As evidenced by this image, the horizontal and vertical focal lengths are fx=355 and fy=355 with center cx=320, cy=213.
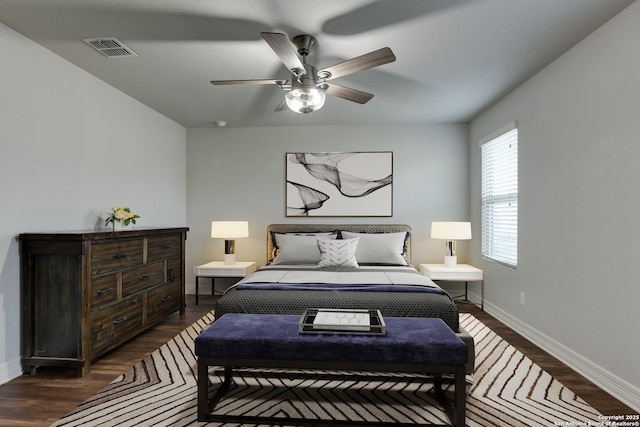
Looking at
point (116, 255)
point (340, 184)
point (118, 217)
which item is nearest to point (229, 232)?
point (118, 217)

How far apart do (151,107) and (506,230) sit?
444 cm

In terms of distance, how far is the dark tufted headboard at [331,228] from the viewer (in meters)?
4.95

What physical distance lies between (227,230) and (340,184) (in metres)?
1.71

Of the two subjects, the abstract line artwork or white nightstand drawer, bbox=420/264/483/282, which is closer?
white nightstand drawer, bbox=420/264/483/282

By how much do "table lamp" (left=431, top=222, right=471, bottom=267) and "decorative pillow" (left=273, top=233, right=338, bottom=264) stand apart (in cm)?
156

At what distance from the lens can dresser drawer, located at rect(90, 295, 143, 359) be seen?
9.02 feet

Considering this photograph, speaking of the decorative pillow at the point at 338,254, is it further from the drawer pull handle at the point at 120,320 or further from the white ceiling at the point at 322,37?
the drawer pull handle at the point at 120,320

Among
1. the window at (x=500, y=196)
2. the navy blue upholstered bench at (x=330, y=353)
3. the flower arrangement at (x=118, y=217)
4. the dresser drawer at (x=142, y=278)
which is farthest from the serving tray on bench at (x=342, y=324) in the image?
the window at (x=500, y=196)

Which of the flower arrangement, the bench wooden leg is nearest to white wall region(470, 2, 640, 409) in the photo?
the bench wooden leg

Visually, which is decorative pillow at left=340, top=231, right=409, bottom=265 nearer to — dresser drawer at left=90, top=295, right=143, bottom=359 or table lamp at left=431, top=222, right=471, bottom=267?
table lamp at left=431, top=222, right=471, bottom=267

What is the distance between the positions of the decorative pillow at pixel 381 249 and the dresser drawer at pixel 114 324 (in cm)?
245

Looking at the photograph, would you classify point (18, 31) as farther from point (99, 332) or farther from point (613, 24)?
point (613, 24)

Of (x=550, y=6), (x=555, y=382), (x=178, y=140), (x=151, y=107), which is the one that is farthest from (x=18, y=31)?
(x=555, y=382)

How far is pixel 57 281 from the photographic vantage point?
2617mm
